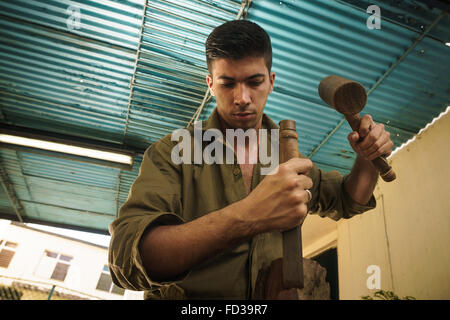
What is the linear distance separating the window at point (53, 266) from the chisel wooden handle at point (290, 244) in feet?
69.2

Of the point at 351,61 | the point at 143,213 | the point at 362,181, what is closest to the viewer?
the point at 143,213

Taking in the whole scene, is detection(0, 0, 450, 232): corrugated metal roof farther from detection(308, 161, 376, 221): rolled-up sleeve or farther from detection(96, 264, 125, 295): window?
detection(96, 264, 125, 295): window

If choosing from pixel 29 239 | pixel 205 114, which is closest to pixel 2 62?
pixel 205 114

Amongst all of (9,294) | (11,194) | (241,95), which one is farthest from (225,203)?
(9,294)

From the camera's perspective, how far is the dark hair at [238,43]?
4.36 feet

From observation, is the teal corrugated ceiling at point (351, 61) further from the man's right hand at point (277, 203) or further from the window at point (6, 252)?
the window at point (6, 252)

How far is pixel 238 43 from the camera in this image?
4.35 feet

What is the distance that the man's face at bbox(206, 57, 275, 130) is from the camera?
129 centimetres

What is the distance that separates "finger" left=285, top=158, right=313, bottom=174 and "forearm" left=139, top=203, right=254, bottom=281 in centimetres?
18

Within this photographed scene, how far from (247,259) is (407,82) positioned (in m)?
3.84

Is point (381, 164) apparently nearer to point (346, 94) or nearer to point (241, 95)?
point (346, 94)

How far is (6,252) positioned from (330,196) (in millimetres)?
21002

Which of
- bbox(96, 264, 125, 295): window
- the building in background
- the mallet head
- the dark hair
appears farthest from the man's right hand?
bbox(96, 264, 125, 295): window

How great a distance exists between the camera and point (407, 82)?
3797 millimetres
